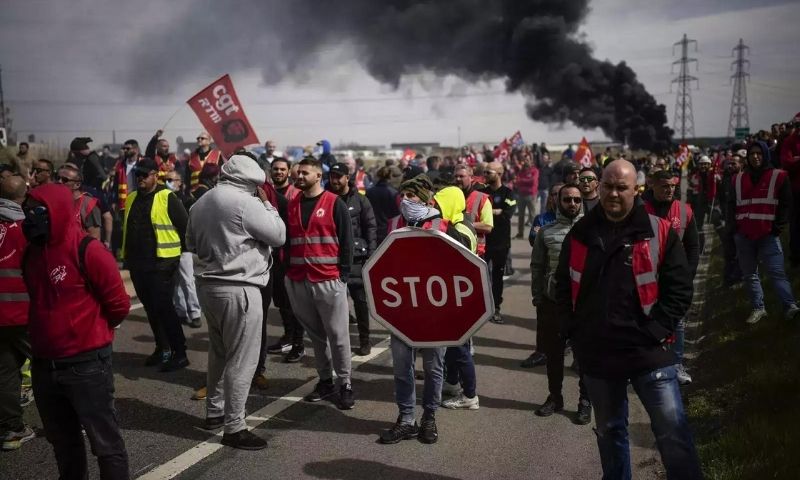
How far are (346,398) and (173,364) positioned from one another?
2.05 metres

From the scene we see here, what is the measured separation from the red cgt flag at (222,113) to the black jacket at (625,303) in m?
7.12

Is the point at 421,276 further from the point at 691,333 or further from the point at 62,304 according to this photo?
the point at 691,333

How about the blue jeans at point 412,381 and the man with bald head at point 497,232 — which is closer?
the blue jeans at point 412,381

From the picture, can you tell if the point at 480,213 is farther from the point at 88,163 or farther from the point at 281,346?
the point at 88,163

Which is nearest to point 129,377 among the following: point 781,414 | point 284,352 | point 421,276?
point 284,352

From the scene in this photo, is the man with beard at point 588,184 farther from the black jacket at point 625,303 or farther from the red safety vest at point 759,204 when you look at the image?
the black jacket at point 625,303

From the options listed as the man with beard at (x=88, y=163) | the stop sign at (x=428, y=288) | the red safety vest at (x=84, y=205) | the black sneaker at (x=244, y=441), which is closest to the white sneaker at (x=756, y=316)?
the stop sign at (x=428, y=288)

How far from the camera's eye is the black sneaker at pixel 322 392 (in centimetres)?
581

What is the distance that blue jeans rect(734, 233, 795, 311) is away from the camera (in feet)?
22.8

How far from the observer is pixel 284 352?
743 centimetres

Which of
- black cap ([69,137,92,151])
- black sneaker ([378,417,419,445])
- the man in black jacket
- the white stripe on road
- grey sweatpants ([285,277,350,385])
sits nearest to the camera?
the white stripe on road

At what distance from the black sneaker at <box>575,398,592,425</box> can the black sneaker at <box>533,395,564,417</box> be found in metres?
0.22

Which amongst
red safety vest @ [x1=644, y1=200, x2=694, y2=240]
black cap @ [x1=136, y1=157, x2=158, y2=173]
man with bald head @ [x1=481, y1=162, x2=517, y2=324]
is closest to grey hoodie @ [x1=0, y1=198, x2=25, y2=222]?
black cap @ [x1=136, y1=157, x2=158, y2=173]

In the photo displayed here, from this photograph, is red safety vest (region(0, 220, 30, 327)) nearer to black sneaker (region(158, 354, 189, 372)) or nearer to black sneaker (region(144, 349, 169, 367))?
black sneaker (region(158, 354, 189, 372))
